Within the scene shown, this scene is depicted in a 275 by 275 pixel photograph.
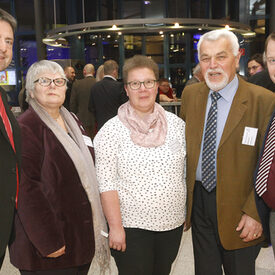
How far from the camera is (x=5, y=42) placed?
1599 mm

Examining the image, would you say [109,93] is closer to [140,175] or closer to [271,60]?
[140,175]

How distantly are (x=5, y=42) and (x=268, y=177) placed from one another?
137 centimetres

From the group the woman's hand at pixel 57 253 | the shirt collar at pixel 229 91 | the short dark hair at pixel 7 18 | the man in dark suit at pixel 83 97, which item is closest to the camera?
the short dark hair at pixel 7 18

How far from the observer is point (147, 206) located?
179 centimetres

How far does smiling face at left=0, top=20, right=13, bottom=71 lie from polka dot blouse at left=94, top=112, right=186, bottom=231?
2.00ft

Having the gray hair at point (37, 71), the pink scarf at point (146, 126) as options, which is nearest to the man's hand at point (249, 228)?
the pink scarf at point (146, 126)

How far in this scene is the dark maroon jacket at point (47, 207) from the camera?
5.36 feet

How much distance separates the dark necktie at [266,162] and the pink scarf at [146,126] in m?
0.53

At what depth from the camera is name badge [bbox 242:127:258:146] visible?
177 centimetres

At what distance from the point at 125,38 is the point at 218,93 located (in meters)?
12.0

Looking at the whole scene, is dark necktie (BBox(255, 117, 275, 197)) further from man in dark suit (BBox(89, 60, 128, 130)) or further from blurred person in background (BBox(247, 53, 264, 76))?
man in dark suit (BBox(89, 60, 128, 130))

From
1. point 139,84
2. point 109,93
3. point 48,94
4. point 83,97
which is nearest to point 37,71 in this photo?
point 48,94

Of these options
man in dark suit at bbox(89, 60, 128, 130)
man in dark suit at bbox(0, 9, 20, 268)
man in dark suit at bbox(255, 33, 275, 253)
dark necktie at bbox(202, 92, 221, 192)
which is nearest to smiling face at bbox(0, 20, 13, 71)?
man in dark suit at bbox(0, 9, 20, 268)

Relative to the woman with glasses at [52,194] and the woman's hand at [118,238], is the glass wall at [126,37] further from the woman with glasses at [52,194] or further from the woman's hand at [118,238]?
the woman's hand at [118,238]
